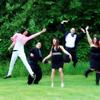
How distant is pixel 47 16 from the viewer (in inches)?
1366

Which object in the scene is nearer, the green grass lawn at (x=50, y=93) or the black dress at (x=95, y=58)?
the green grass lawn at (x=50, y=93)

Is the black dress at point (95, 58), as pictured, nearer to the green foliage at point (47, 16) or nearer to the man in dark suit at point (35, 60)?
the man in dark suit at point (35, 60)

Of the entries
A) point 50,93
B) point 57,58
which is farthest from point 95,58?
point 50,93

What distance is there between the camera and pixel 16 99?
57.2ft

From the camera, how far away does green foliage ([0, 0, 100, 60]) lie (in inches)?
1355

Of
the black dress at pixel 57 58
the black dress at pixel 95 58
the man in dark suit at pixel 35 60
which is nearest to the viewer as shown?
the black dress at pixel 57 58

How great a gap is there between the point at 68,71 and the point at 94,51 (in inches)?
354

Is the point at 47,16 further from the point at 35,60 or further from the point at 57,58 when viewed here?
the point at 57,58

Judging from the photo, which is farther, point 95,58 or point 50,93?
point 95,58

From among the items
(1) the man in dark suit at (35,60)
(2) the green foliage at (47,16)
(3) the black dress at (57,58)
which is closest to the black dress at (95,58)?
(3) the black dress at (57,58)

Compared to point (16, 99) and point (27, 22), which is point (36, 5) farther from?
point (16, 99)

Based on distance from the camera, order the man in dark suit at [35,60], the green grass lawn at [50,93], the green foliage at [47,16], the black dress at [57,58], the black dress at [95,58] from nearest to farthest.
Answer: the green grass lawn at [50,93], the black dress at [57,58], the black dress at [95,58], the man in dark suit at [35,60], the green foliage at [47,16]

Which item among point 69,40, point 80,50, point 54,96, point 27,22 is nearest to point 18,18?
point 27,22

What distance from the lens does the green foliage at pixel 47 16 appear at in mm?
34406
